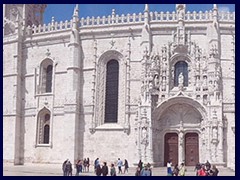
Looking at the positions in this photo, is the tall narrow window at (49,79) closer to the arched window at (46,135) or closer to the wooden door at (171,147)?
the arched window at (46,135)

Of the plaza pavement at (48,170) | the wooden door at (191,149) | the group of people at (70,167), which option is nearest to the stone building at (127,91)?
the wooden door at (191,149)

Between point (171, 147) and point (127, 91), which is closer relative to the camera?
point (171, 147)

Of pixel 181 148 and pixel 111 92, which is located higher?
pixel 111 92

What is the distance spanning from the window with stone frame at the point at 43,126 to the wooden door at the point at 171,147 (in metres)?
9.21

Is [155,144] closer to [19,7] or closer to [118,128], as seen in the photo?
[118,128]

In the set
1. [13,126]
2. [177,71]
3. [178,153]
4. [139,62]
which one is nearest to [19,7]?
[13,126]

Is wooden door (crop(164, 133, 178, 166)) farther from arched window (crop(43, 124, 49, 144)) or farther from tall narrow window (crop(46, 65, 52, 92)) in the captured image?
tall narrow window (crop(46, 65, 52, 92))

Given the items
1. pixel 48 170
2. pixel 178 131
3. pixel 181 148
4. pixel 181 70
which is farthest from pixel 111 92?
pixel 48 170

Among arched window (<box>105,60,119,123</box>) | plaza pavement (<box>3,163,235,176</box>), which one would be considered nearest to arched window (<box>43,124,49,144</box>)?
plaza pavement (<box>3,163,235,176</box>)

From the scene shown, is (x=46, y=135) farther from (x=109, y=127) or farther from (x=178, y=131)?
(x=178, y=131)

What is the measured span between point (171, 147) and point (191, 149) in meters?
1.43

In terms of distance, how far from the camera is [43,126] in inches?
1261

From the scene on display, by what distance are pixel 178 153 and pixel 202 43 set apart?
8193 millimetres

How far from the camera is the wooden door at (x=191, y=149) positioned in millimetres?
28875
